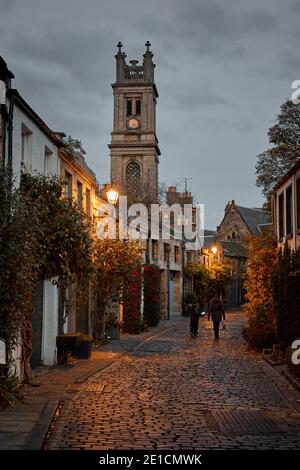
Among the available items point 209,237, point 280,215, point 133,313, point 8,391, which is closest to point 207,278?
point 133,313

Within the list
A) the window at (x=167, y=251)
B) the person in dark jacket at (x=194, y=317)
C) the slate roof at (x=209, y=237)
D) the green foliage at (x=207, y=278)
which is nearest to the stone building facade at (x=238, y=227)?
the slate roof at (x=209, y=237)

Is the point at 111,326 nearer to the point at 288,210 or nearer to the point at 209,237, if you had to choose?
the point at 288,210

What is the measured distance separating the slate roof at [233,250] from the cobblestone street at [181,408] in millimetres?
49406

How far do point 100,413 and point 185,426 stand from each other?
5.36ft

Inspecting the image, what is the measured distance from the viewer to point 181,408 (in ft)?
35.7

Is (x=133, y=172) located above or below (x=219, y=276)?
above

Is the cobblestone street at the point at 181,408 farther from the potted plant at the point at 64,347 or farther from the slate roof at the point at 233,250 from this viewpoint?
the slate roof at the point at 233,250

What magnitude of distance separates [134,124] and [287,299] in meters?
63.0

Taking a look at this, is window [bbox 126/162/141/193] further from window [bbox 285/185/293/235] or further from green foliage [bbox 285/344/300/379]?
green foliage [bbox 285/344/300/379]

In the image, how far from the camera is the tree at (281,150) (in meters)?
28.8

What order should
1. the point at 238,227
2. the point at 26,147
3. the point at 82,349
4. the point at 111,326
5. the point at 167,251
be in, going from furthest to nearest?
the point at 238,227, the point at 167,251, the point at 111,326, the point at 82,349, the point at 26,147

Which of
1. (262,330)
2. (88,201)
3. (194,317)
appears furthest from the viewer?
(194,317)
